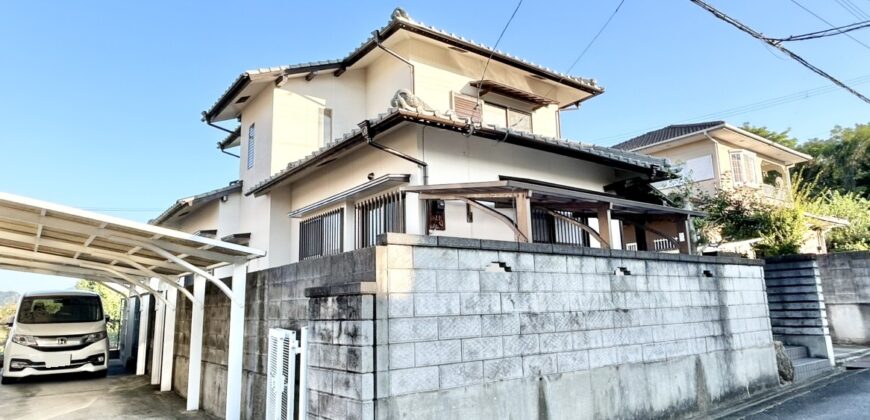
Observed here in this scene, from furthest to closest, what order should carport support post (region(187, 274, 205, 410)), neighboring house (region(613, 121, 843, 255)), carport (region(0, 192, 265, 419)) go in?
1. neighboring house (region(613, 121, 843, 255))
2. carport support post (region(187, 274, 205, 410))
3. carport (region(0, 192, 265, 419))

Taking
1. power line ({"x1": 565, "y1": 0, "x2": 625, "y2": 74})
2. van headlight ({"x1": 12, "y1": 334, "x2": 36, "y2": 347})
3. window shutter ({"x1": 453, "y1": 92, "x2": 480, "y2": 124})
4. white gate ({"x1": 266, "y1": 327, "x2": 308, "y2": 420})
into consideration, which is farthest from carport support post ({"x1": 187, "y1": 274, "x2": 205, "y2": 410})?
power line ({"x1": 565, "y1": 0, "x2": 625, "y2": 74})

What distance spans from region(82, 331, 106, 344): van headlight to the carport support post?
4528mm

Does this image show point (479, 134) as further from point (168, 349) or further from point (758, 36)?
point (168, 349)

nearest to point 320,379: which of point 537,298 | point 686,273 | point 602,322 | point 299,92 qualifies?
point 537,298

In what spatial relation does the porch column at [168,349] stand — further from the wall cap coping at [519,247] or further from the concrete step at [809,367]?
the concrete step at [809,367]

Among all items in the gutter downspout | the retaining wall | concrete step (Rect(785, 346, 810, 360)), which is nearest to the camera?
the retaining wall

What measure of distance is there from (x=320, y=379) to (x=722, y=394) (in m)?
5.60

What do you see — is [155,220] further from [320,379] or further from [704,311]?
[704,311]

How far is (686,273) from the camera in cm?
645

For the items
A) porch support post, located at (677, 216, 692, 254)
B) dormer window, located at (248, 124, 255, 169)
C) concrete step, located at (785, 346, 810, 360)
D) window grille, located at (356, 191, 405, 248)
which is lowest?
concrete step, located at (785, 346, 810, 360)

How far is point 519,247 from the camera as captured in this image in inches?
184

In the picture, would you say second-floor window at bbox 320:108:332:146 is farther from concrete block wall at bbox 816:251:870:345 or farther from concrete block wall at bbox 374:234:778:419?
concrete block wall at bbox 816:251:870:345

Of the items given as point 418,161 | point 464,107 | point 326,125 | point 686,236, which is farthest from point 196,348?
point 686,236

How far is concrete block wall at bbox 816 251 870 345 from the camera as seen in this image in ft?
35.8
